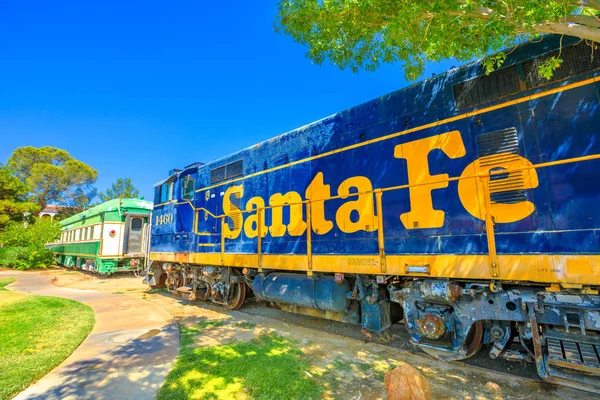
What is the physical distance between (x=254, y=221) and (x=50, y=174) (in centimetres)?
3718

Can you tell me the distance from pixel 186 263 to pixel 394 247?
22.6 feet

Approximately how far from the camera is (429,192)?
444cm

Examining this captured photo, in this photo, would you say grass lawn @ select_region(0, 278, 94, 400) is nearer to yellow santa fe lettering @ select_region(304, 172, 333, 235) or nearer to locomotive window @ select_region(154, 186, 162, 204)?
locomotive window @ select_region(154, 186, 162, 204)

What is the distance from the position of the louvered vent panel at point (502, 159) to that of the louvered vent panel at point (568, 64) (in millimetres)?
640

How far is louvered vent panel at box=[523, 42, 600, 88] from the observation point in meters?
3.37

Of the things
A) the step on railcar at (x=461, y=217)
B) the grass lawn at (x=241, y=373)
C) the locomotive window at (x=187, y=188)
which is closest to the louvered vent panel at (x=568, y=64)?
the step on railcar at (x=461, y=217)

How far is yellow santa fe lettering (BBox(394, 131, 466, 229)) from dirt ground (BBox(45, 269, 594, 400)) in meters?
1.96

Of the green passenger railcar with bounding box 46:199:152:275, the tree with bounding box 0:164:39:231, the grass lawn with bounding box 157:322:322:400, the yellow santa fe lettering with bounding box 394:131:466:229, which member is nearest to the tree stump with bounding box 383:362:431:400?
the grass lawn with bounding box 157:322:322:400

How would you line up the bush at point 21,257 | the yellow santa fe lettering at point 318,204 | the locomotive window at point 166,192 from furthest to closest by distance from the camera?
1. the bush at point 21,257
2. the locomotive window at point 166,192
3. the yellow santa fe lettering at point 318,204

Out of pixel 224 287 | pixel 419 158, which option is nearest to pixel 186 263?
pixel 224 287

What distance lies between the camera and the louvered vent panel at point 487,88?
3.95m

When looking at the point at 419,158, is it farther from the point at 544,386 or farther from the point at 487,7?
the point at 544,386

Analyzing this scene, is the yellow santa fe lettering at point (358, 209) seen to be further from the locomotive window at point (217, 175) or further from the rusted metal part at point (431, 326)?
the locomotive window at point (217, 175)

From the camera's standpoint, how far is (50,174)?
3344cm
